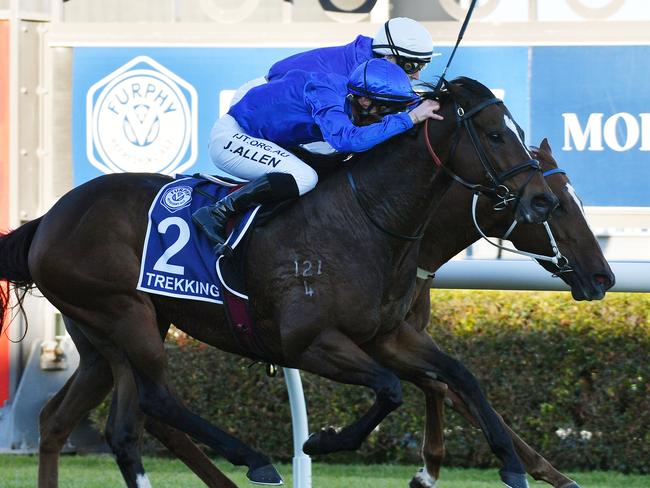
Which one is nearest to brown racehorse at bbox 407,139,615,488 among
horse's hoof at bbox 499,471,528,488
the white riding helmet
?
horse's hoof at bbox 499,471,528,488

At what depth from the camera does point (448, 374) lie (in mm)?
4578

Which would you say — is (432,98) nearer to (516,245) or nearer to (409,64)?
(409,64)

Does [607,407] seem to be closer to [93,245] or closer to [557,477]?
[557,477]

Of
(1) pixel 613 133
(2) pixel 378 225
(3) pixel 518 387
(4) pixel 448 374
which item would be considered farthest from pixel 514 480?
(1) pixel 613 133

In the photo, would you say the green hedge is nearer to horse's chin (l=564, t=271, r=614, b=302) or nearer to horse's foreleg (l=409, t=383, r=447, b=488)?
horse's foreleg (l=409, t=383, r=447, b=488)

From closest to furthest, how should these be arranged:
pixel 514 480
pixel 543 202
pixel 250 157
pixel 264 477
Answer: pixel 543 202
pixel 514 480
pixel 264 477
pixel 250 157

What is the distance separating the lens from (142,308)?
4.93 metres

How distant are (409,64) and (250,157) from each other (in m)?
0.70

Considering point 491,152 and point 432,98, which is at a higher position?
point 432,98

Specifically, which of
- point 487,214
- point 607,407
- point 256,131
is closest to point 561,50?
point 607,407

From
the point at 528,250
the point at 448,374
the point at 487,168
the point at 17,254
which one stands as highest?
the point at 487,168

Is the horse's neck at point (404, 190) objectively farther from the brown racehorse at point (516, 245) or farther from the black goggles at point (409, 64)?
the brown racehorse at point (516, 245)

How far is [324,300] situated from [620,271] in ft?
5.78

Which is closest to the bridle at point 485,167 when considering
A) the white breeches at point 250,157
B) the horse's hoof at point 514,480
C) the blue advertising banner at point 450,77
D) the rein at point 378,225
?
the rein at point 378,225
